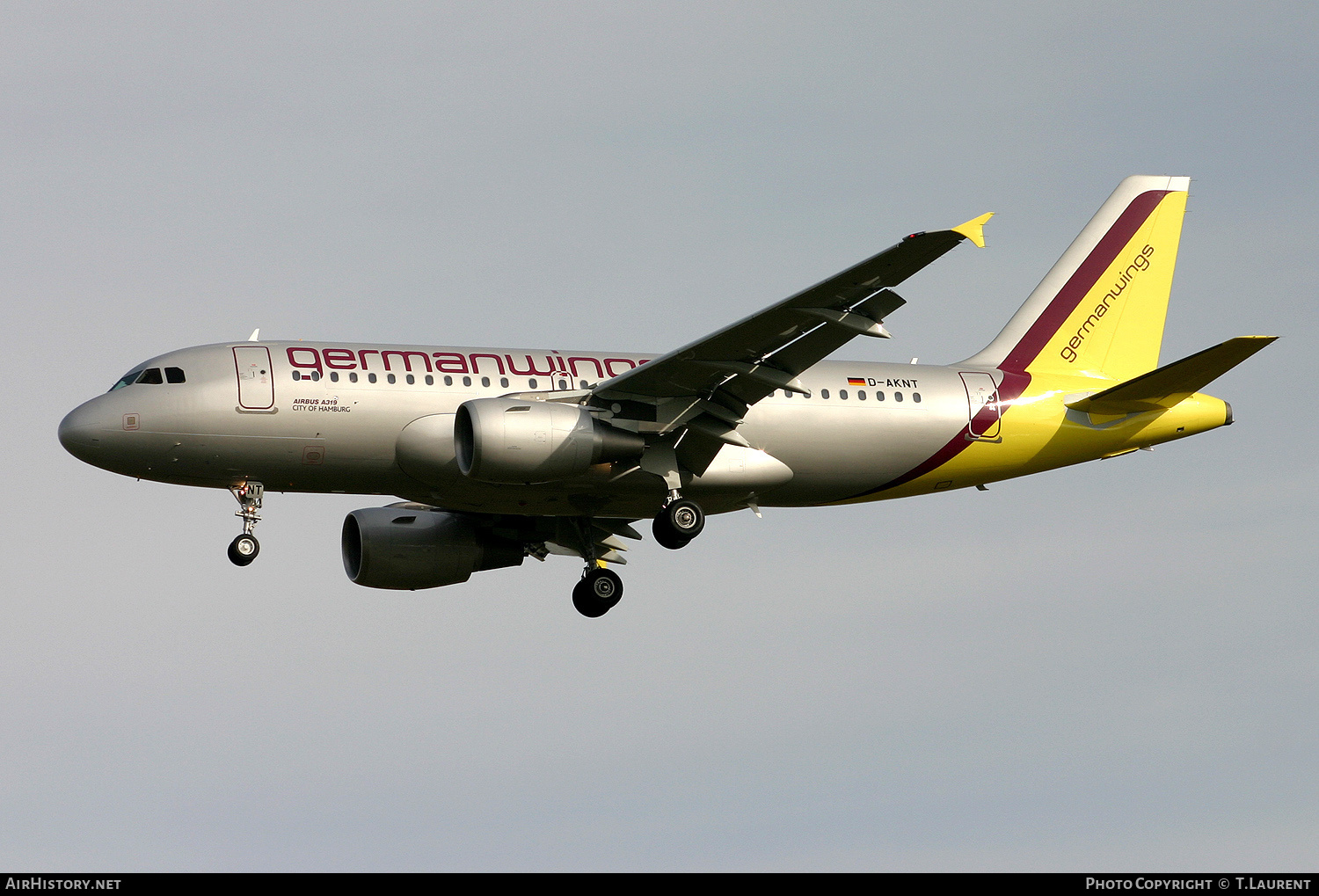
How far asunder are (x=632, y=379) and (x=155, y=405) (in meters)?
9.64

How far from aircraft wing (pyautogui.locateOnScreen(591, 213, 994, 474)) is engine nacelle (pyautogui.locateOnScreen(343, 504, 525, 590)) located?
6.62 metres

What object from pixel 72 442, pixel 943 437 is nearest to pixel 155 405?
pixel 72 442

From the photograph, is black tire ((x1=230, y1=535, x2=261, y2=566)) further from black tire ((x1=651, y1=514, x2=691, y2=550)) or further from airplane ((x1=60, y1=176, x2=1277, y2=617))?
black tire ((x1=651, y1=514, x2=691, y2=550))

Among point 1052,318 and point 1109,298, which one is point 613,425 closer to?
point 1052,318

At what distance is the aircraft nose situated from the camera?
35.1 meters

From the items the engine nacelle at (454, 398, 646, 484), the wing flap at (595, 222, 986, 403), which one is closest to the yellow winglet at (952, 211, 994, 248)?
the wing flap at (595, 222, 986, 403)

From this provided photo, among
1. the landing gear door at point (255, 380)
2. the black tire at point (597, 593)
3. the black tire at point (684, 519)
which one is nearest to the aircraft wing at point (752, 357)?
the black tire at point (684, 519)

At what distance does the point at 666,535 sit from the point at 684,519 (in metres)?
0.54

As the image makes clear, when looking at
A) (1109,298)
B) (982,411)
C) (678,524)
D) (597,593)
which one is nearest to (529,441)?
(678,524)

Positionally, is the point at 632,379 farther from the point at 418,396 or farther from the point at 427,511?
the point at 427,511

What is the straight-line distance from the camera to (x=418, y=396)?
35.5m

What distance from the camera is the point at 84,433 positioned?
115 ft
